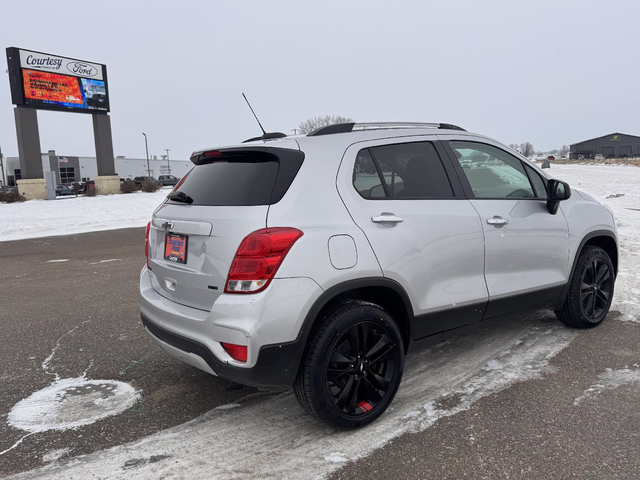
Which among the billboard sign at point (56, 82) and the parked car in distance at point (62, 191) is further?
the parked car in distance at point (62, 191)

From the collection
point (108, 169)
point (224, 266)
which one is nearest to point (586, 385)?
point (224, 266)

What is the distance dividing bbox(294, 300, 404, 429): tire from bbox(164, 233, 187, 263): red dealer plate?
930mm

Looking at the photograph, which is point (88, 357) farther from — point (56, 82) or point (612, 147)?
point (612, 147)

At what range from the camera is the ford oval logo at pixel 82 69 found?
3091cm

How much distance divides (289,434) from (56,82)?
108ft

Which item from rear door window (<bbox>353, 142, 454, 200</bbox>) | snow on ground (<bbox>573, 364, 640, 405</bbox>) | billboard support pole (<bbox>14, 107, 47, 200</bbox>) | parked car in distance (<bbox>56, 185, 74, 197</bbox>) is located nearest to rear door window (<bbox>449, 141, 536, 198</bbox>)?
rear door window (<bbox>353, 142, 454, 200</bbox>)

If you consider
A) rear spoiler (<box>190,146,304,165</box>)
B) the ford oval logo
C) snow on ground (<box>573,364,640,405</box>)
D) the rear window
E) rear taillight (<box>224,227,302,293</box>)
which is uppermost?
the ford oval logo

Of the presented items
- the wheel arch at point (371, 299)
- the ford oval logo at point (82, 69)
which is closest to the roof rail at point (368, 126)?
the wheel arch at point (371, 299)

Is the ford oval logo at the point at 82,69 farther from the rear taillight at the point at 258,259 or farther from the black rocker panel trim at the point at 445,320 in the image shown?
the black rocker panel trim at the point at 445,320

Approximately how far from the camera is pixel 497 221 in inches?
141

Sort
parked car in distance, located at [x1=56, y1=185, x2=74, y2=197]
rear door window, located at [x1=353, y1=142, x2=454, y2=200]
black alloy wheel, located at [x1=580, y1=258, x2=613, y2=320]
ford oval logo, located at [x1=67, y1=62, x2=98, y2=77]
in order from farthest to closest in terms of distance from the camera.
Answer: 1. parked car in distance, located at [x1=56, y1=185, x2=74, y2=197]
2. ford oval logo, located at [x1=67, y1=62, x2=98, y2=77]
3. black alloy wheel, located at [x1=580, y1=258, x2=613, y2=320]
4. rear door window, located at [x1=353, y1=142, x2=454, y2=200]

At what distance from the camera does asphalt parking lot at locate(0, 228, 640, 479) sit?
2.61 meters

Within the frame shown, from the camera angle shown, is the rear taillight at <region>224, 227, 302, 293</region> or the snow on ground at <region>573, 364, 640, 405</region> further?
the snow on ground at <region>573, 364, 640, 405</region>

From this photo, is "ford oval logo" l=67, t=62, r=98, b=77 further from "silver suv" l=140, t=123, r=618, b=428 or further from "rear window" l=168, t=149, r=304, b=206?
"rear window" l=168, t=149, r=304, b=206
